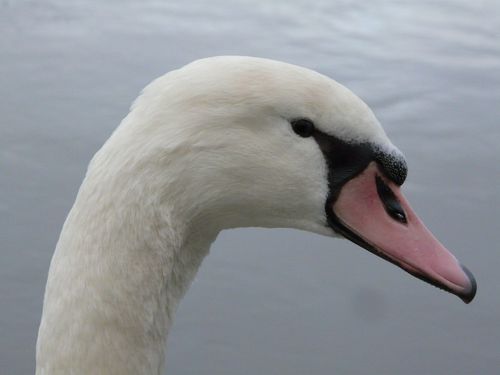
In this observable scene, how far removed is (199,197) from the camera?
2.69 metres

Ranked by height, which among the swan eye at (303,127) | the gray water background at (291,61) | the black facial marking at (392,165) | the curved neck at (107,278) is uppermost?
the swan eye at (303,127)

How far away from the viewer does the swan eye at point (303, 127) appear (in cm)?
275

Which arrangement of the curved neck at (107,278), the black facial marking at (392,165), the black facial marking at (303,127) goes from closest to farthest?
1. the curved neck at (107,278)
2. the black facial marking at (303,127)
3. the black facial marking at (392,165)

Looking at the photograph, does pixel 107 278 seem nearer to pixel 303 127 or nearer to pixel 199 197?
pixel 199 197

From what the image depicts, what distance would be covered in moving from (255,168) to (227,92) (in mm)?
244

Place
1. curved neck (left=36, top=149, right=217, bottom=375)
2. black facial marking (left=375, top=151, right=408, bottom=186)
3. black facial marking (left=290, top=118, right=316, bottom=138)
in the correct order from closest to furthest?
curved neck (left=36, top=149, right=217, bottom=375) < black facial marking (left=290, top=118, right=316, bottom=138) < black facial marking (left=375, top=151, right=408, bottom=186)

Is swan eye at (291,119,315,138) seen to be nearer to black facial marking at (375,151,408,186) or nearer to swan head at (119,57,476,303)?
swan head at (119,57,476,303)

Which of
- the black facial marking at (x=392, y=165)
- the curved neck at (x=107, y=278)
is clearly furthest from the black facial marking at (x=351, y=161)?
the curved neck at (x=107, y=278)

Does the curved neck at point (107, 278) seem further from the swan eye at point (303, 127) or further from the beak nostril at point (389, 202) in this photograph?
the beak nostril at point (389, 202)

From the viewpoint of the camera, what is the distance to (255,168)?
2.79 m

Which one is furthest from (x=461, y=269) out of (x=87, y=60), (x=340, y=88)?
(x=87, y=60)

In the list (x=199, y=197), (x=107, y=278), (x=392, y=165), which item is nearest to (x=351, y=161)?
(x=392, y=165)

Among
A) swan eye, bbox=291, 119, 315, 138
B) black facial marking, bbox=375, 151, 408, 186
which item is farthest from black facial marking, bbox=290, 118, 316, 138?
black facial marking, bbox=375, 151, 408, 186

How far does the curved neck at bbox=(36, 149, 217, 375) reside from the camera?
8.43 ft
